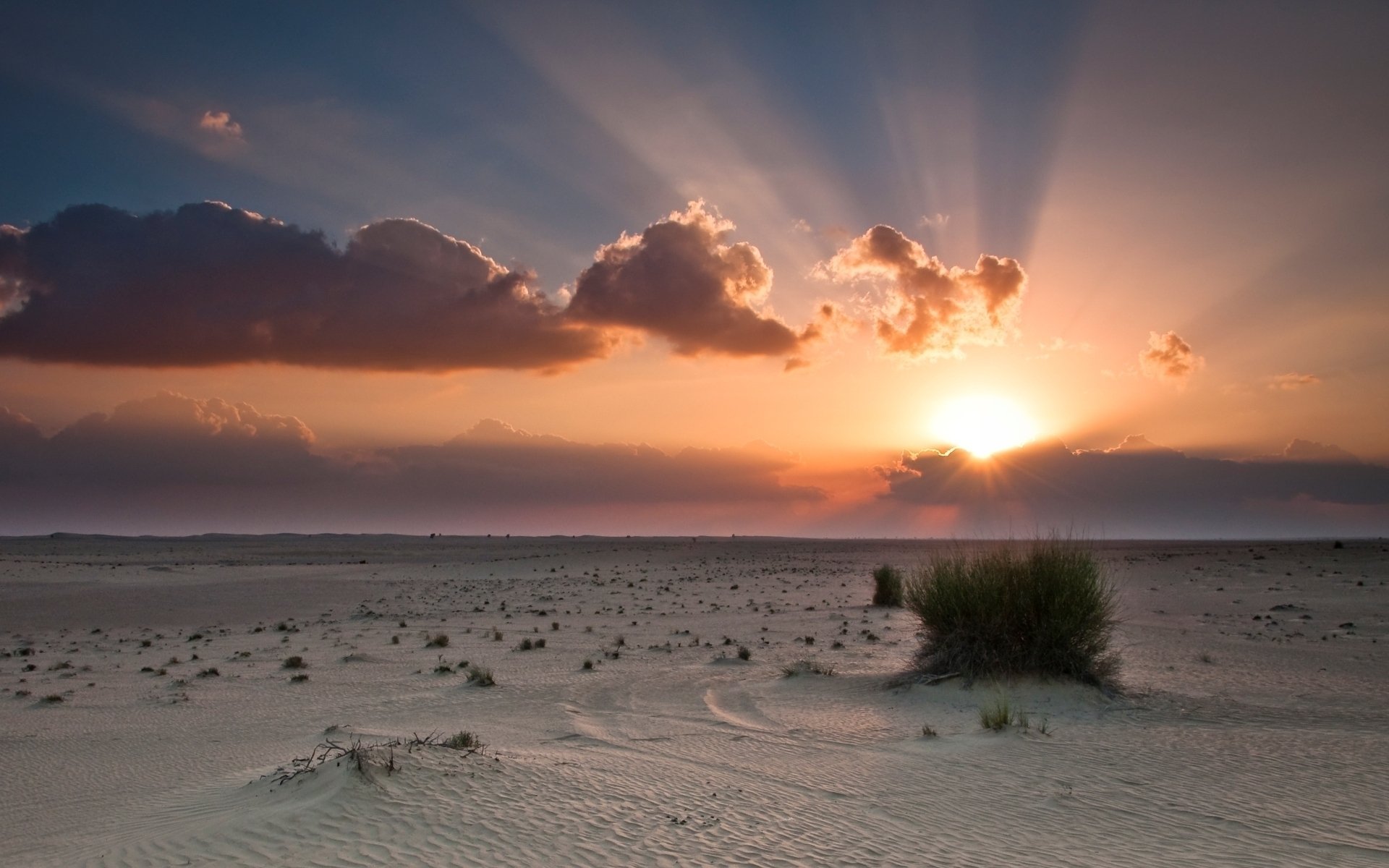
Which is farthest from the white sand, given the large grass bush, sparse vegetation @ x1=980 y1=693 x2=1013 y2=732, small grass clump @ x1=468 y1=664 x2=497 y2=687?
the large grass bush

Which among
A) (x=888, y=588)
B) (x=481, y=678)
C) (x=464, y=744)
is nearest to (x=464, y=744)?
(x=464, y=744)

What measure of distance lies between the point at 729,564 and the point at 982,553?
43427mm

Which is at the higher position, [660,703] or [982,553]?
[982,553]

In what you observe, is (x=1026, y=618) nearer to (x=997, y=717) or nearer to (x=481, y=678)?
(x=997, y=717)

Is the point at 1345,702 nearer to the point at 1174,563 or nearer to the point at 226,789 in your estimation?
the point at 226,789

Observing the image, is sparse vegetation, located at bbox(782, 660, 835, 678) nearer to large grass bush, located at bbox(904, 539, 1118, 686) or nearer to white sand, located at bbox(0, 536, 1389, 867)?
white sand, located at bbox(0, 536, 1389, 867)

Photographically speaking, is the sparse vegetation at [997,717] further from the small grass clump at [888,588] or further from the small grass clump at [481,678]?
the small grass clump at [888,588]

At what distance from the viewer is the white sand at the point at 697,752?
23.0 ft

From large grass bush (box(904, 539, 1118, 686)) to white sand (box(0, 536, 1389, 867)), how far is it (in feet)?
1.91

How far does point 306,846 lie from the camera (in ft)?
21.9

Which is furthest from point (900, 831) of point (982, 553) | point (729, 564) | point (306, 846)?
point (729, 564)

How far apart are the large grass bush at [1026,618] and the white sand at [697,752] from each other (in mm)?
582

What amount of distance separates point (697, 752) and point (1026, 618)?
244 inches

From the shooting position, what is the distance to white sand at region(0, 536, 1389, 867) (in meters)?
7.02
